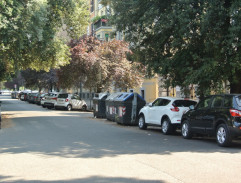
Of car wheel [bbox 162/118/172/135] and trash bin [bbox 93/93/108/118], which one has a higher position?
trash bin [bbox 93/93/108/118]

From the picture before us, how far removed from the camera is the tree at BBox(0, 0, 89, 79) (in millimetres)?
17953

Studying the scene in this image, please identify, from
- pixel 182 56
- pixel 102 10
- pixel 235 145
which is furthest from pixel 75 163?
pixel 102 10

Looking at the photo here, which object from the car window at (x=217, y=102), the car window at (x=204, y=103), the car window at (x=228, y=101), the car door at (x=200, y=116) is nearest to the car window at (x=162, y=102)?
the car door at (x=200, y=116)

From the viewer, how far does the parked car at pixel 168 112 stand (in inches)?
565

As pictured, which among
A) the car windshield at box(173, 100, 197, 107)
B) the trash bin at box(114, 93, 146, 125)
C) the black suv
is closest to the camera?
the black suv

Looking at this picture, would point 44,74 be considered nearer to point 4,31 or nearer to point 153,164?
point 4,31

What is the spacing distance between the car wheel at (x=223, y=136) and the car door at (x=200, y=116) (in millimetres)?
931

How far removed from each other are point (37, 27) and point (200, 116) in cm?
1044

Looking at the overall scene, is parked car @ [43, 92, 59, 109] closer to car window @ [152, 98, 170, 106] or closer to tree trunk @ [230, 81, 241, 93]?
car window @ [152, 98, 170, 106]

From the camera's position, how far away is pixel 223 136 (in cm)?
1089

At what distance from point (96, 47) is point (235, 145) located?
22.4 m

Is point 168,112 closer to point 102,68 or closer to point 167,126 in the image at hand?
point 167,126

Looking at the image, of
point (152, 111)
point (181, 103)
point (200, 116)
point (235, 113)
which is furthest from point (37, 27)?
point (235, 113)

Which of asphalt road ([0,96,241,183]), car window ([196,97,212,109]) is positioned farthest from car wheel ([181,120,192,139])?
car window ([196,97,212,109])
